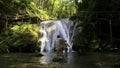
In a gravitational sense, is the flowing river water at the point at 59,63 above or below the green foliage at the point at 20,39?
below

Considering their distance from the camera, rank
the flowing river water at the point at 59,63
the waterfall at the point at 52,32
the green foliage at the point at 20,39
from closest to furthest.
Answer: the flowing river water at the point at 59,63
the green foliage at the point at 20,39
the waterfall at the point at 52,32

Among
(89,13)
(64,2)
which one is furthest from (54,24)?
(64,2)

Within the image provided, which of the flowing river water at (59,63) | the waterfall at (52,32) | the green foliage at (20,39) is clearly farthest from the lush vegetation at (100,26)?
the flowing river water at (59,63)

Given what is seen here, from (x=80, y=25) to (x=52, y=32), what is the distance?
3.76 metres

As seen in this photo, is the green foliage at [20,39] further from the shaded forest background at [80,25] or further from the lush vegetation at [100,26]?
the lush vegetation at [100,26]

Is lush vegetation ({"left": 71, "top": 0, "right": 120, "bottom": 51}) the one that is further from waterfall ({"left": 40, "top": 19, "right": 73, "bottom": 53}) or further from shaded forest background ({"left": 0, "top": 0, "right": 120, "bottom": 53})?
waterfall ({"left": 40, "top": 19, "right": 73, "bottom": 53})

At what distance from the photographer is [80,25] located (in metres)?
35.1

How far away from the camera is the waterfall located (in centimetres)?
3356

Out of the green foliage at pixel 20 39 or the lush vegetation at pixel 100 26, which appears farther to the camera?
the lush vegetation at pixel 100 26

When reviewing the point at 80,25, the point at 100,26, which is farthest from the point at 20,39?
the point at 100,26

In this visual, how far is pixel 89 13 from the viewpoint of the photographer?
120ft

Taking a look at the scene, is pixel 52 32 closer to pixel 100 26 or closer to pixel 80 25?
pixel 80 25

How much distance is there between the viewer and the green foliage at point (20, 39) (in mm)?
31641

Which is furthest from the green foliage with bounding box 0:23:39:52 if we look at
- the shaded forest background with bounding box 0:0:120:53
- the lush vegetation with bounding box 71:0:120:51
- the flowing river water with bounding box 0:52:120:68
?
the flowing river water with bounding box 0:52:120:68
